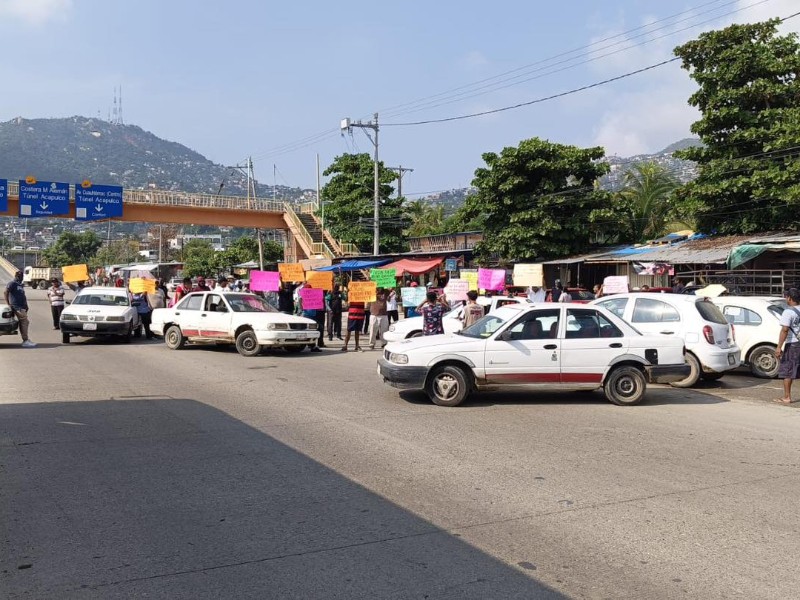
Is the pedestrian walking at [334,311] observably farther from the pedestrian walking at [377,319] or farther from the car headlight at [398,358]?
the car headlight at [398,358]

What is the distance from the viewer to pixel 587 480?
6555mm

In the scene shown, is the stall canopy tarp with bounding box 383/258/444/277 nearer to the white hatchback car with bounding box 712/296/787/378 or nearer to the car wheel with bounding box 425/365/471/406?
the white hatchback car with bounding box 712/296/787/378

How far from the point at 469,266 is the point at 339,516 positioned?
104ft

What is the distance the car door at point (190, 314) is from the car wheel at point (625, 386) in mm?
10552

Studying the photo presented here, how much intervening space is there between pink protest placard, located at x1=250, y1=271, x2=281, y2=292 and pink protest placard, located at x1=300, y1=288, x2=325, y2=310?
13.9ft

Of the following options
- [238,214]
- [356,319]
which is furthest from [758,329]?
[238,214]

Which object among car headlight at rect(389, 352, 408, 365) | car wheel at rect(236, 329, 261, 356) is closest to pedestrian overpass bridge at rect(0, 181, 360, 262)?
car wheel at rect(236, 329, 261, 356)

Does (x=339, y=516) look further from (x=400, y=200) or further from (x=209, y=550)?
(x=400, y=200)

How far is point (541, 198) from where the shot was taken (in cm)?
3095

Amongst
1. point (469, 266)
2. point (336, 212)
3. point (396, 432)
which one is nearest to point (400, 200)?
Result: point (336, 212)

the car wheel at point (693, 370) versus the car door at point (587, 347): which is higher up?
the car door at point (587, 347)

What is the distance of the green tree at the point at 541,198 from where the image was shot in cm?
3078

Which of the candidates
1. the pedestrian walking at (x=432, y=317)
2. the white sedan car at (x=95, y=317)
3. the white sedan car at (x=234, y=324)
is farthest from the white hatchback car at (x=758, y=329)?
the white sedan car at (x=95, y=317)

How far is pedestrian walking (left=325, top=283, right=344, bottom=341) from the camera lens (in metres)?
21.5
